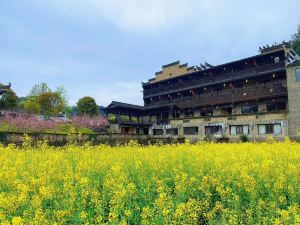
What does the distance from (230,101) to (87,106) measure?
1171 inches

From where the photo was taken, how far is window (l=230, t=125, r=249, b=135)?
3782 centimetres

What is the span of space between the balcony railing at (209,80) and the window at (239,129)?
8.24 metres

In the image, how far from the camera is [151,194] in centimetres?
596

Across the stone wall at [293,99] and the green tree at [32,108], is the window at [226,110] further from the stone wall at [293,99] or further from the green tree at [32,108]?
the green tree at [32,108]

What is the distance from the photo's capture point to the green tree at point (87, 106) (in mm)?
60500

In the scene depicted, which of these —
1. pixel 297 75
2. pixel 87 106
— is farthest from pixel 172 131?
pixel 87 106

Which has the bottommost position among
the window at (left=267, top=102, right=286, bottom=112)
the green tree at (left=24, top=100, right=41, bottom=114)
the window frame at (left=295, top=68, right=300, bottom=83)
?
the window at (left=267, top=102, right=286, bottom=112)

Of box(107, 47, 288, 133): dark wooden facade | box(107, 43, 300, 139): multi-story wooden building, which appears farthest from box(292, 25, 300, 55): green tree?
box(107, 47, 288, 133): dark wooden facade

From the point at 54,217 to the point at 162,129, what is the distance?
151 feet

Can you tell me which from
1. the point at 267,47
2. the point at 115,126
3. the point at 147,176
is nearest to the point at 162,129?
the point at 115,126

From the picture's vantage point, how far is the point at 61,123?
55062mm

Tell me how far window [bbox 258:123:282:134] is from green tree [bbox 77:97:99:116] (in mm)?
35074

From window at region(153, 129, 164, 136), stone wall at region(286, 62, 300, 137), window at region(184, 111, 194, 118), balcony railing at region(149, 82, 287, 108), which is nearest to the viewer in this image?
stone wall at region(286, 62, 300, 137)

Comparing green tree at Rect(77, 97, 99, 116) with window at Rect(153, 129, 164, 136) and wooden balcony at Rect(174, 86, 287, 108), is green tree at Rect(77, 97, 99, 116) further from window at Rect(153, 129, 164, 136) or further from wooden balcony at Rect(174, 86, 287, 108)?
wooden balcony at Rect(174, 86, 287, 108)
